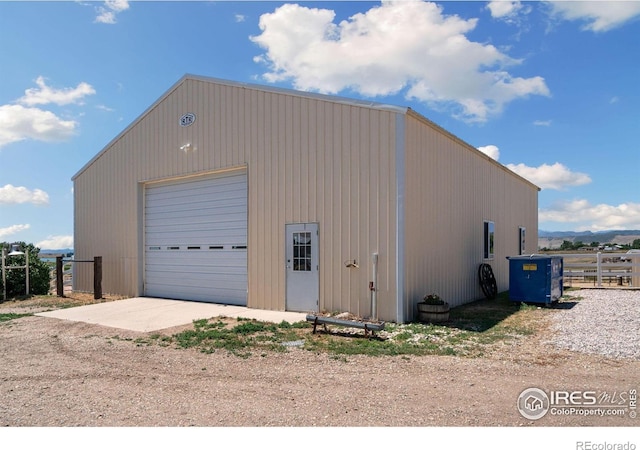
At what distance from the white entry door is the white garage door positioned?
1.66 m

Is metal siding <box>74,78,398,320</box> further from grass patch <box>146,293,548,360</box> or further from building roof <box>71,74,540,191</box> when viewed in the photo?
grass patch <box>146,293,548,360</box>

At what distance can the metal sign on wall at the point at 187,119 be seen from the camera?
1234cm

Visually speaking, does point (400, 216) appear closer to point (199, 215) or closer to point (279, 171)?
point (279, 171)

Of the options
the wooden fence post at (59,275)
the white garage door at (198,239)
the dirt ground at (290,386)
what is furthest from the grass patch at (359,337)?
the wooden fence post at (59,275)

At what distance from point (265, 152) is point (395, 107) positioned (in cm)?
341

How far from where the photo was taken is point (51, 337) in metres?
8.00

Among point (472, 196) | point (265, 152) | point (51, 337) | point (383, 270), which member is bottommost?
point (51, 337)

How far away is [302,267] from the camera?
9.98 meters

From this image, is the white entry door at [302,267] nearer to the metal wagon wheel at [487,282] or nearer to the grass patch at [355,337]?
the grass patch at [355,337]

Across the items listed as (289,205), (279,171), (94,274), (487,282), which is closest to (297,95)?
(279,171)

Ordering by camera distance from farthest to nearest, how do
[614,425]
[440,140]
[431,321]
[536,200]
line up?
[536,200] → [440,140] → [431,321] → [614,425]

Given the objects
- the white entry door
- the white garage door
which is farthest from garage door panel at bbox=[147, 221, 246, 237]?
the white entry door

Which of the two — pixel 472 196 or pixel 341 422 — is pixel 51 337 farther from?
pixel 472 196
